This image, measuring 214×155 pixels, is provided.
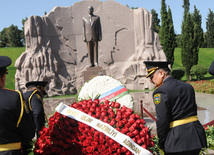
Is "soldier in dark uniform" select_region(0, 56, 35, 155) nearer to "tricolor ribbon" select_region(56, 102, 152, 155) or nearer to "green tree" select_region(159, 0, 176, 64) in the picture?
"tricolor ribbon" select_region(56, 102, 152, 155)

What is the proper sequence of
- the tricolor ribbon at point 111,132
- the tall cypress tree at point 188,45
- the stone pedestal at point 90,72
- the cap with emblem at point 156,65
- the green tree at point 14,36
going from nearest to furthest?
the tricolor ribbon at point 111,132 < the cap with emblem at point 156,65 < the stone pedestal at point 90,72 < the tall cypress tree at point 188,45 < the green tree at point 14,36

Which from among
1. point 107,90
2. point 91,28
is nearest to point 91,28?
point 91,28

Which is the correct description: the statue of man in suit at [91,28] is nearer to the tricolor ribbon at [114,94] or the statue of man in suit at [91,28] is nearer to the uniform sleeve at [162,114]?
the tricolor ribbon at [114,94]

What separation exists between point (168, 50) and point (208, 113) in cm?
1466

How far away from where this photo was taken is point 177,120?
228 cm

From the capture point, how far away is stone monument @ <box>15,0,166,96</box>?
12.1 m

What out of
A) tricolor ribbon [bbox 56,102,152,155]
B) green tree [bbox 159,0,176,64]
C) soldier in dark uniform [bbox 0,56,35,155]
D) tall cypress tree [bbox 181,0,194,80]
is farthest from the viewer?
green tree [bbox 159,0,176,64]

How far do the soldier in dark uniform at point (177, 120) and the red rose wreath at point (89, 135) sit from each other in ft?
0.78

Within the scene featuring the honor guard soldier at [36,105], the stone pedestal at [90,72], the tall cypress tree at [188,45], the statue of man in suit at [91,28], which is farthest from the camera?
the tall cypress tree at [188,45]

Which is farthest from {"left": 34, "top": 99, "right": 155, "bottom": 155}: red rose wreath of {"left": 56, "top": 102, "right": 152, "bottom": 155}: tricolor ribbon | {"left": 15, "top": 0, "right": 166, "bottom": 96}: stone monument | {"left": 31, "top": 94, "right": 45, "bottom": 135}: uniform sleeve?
{"left": 15, "top": 0, "right": 166, "bottom": 96}: stone monument

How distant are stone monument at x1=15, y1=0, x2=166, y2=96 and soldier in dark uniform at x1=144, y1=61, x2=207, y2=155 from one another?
10614mm

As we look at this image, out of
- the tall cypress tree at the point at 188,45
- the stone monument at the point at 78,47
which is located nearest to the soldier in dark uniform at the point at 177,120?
the stone monument at the point at 78,47

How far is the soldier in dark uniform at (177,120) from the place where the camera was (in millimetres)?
2227

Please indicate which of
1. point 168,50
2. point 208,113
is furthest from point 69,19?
point 168,50
